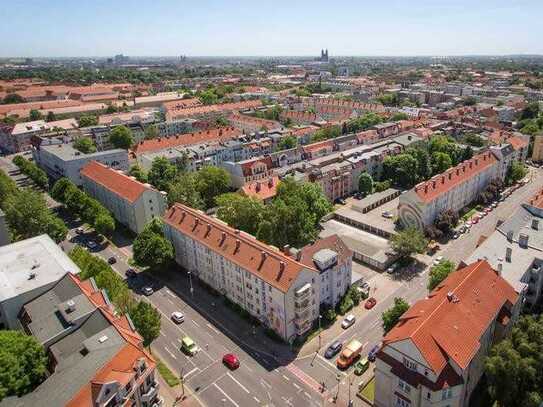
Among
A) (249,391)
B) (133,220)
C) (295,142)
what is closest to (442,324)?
(249,391)

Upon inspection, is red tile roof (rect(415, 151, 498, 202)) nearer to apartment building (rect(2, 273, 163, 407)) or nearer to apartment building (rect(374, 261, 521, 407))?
apartment building (rect(374, 261, 521, 407))

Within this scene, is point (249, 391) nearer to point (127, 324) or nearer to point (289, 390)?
point (289, 390)

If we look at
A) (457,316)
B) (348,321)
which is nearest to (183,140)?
(348,321)

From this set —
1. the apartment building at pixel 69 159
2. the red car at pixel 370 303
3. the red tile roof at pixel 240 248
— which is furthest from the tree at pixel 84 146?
the red car at pixel 370 303

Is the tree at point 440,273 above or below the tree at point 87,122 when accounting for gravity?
below

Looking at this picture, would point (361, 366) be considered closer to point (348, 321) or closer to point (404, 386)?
point (348, 321)

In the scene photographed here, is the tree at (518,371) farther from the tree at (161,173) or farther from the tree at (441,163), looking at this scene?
the tree at (161,173)
